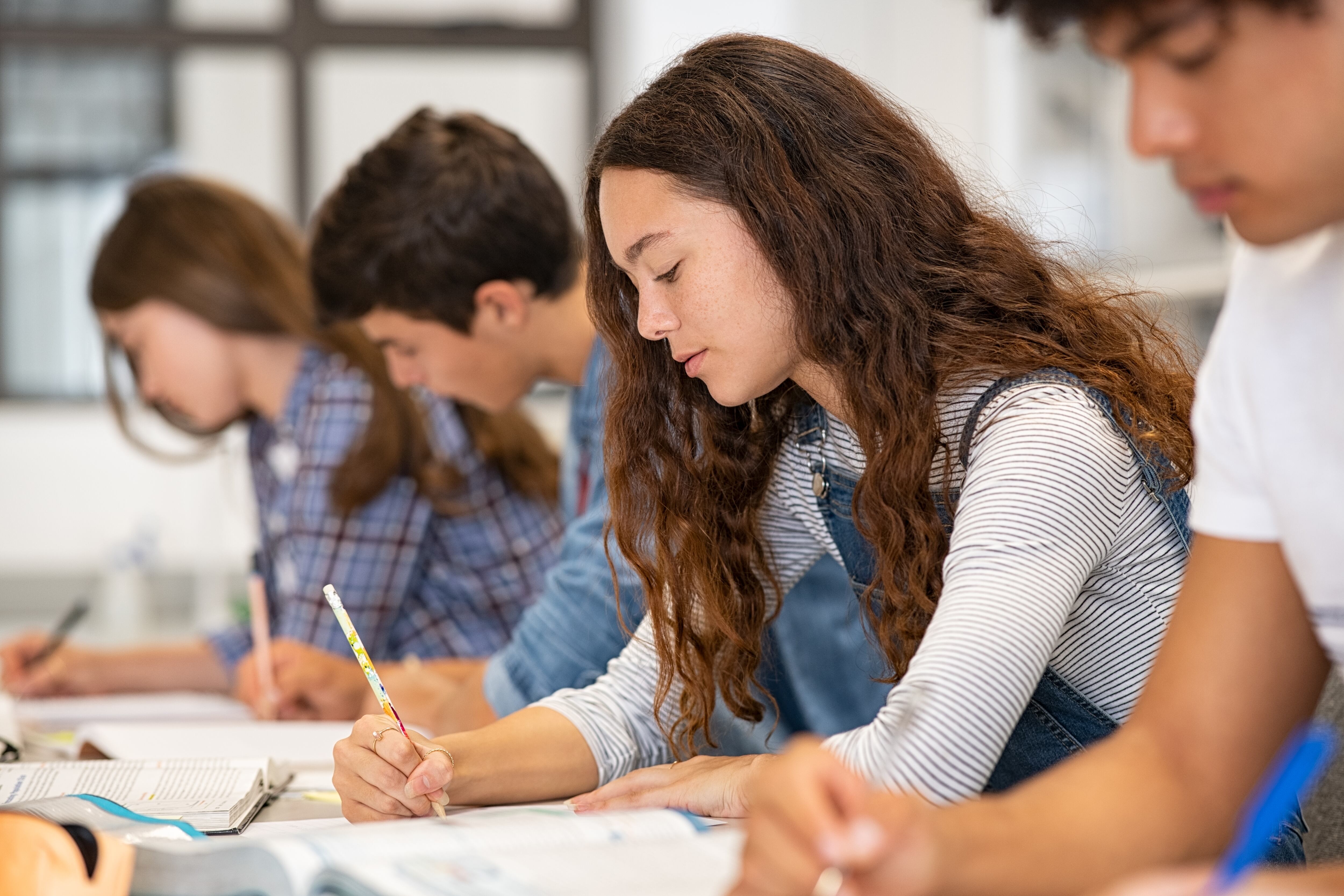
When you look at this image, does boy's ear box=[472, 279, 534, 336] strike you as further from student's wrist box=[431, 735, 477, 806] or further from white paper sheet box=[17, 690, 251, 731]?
student's wrist box=[431, 735, 477, 806]

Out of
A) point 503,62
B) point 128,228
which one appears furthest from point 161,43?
point 128,228

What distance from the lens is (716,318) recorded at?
1014 millimetres

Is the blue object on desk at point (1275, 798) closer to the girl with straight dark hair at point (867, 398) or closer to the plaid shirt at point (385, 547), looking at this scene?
the girl with straight dark hair at point (867, 398)

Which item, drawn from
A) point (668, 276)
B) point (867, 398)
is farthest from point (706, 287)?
point (867, 398)

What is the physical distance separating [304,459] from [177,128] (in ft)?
9.25

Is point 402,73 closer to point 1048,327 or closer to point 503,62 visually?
point 503,62

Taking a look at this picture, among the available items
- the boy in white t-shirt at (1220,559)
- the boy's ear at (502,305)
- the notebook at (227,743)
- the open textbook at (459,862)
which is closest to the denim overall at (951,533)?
the boy in white t-shirt at (1220,559)

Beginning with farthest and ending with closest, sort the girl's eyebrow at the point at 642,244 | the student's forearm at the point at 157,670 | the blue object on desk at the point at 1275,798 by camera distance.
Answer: the student's forearm at the point at 157,670, the girl's eyebrow at the point at 642,244, the blue object on desk at the point at 1275,798

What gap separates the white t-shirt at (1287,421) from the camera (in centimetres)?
65

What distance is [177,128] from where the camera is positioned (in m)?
4.33

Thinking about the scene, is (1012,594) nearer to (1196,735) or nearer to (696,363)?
(1196,735)

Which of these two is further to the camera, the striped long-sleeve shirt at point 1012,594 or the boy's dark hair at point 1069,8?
the striped long-sleeve shirt at point 1012,594

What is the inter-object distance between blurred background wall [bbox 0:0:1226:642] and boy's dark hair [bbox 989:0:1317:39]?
131 inches

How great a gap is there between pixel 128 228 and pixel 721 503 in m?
1.25
